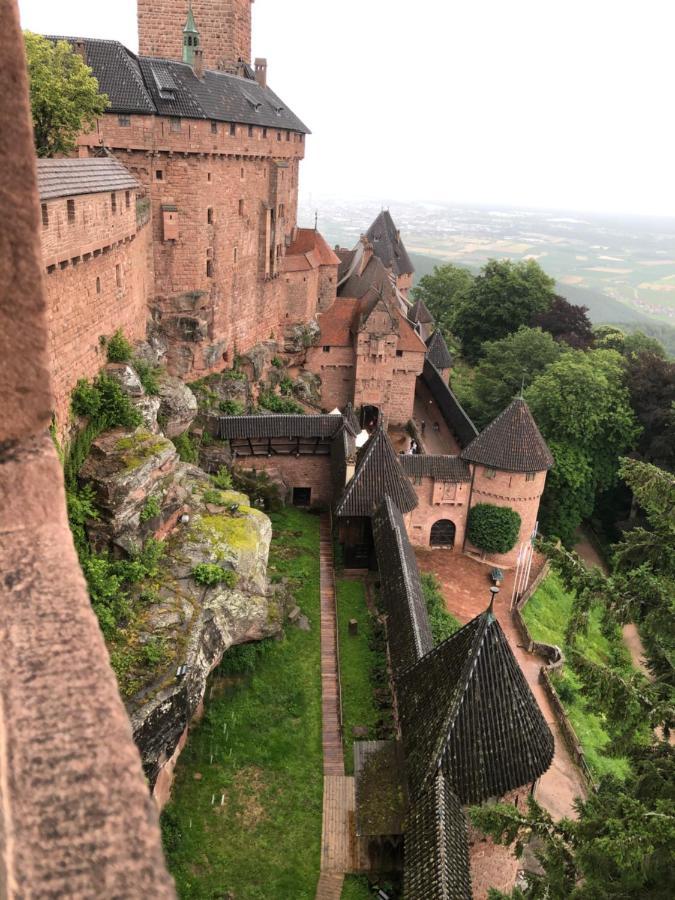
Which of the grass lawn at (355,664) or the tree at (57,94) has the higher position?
the tree at (57,94)

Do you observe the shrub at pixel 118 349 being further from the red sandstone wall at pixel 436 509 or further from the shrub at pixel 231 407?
the red sandstone wall at pixel 436 509

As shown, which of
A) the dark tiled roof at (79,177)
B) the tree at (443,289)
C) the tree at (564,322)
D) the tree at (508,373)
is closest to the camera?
the dark tiled roof at (79,177)

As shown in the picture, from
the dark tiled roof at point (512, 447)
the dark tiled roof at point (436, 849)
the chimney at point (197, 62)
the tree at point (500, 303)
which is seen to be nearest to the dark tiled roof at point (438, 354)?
the tree at point (500, 303)

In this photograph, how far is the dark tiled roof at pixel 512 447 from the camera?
2875cm

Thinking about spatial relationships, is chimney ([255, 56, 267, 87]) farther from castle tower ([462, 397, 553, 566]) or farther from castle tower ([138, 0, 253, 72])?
castle tower ([462, 397, 553, 566])

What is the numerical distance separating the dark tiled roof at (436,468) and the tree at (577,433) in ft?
28.4

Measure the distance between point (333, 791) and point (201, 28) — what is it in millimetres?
32599

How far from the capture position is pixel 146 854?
9.12 feet

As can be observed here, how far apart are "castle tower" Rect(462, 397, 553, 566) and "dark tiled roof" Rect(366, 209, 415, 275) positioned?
27010 mm

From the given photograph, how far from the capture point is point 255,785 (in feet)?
55.0

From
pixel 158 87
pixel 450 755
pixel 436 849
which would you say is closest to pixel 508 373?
pixel 158 87

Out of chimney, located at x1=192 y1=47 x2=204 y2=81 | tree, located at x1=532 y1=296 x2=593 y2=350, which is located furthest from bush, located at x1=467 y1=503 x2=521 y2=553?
tree, located at x1=532 y1=296 x2=593 y2=350

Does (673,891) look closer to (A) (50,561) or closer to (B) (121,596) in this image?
(A) (50,561)

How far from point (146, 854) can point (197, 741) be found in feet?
53.7
